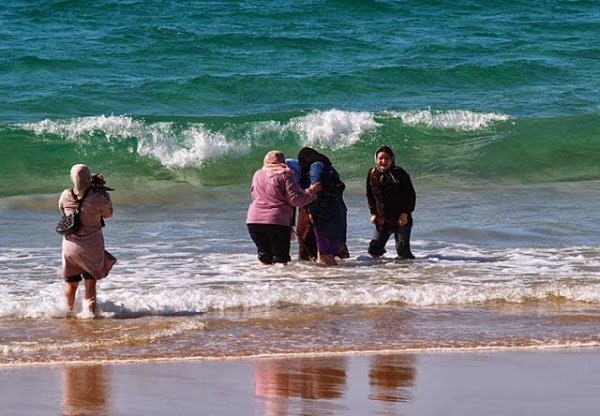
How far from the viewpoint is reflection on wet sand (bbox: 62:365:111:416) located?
7.11 m

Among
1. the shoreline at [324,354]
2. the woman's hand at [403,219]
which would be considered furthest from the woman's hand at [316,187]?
the shoreline at [324,354]

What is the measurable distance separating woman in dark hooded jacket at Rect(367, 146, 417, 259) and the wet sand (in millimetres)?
3997

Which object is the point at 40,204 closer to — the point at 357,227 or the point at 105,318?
the point at 357,227

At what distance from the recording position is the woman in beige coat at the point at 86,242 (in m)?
9.91

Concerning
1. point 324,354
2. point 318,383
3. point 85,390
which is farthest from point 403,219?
point 85,390

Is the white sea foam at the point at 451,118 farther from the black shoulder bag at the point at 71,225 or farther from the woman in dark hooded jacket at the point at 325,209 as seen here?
the black shoulder bag at the point at 71,225

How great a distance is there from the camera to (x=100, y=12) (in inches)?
1183

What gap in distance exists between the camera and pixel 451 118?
23219mm

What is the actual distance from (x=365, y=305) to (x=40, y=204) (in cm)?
736

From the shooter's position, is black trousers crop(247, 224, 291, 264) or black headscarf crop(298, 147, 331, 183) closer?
black trousers crop(247, 224, 291, 264)

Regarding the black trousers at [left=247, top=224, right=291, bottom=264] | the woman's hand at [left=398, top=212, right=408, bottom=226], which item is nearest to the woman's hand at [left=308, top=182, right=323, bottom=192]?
the black trousers at [left=247, top=224, right=291, bottom=264]

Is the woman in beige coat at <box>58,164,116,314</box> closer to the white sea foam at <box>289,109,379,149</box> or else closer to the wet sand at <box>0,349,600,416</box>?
the wet sand at <box>0,349,600,416</box>

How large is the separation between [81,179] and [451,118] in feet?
46.1

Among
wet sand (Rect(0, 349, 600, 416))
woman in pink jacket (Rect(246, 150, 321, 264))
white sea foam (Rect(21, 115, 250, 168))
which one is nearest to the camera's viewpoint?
wet sand (Rect(0, 349, 600, 416))
